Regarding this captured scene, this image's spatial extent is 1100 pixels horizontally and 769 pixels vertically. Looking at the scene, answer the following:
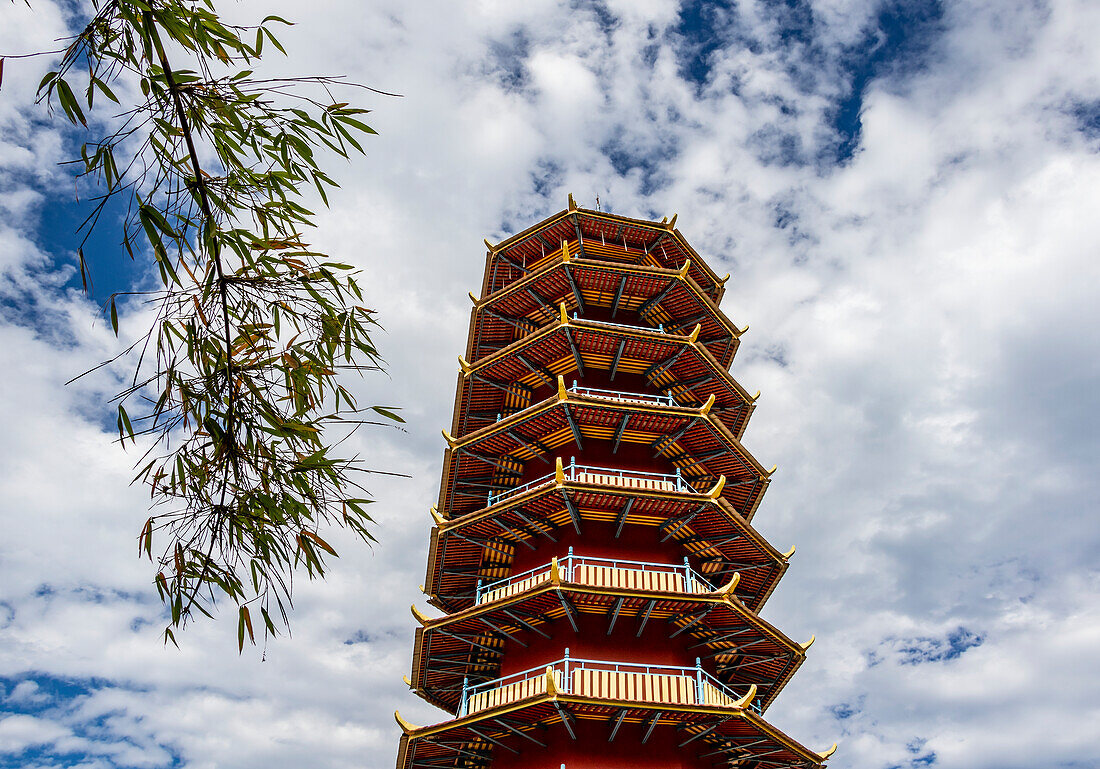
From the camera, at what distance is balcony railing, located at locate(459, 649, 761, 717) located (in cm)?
1750

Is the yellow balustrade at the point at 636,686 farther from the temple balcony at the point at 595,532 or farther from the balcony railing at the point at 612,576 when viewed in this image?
the temple balcony at the point at 595,532

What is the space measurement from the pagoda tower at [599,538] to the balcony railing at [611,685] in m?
0.07

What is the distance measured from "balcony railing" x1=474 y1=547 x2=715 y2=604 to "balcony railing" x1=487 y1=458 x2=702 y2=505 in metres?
2.10

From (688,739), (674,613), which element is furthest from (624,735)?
(674,613)

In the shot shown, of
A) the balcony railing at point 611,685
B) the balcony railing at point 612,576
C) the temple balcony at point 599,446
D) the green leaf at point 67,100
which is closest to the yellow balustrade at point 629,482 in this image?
the temple balcony at point 599,446

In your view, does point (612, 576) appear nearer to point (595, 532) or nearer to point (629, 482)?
point (595, 532)

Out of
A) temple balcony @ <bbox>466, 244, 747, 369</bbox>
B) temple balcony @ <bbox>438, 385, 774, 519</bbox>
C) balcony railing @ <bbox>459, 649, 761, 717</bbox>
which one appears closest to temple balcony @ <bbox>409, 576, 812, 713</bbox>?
balcony railing @ <bbox>459, 649, 761, 717</bbox>

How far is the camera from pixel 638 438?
23.7 m

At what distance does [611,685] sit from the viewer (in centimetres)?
1770

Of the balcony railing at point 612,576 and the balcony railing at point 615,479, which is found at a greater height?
the balcony railing at point 615,479

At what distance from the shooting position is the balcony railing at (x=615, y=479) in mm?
21327

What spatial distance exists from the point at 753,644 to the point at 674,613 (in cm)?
281

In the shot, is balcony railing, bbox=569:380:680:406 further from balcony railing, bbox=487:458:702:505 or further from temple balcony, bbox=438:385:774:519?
balcony railing, bbox=487:458:702:505

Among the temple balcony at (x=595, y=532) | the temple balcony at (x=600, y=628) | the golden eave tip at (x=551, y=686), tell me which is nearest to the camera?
the golden eave tip at (x=551, y=686)
